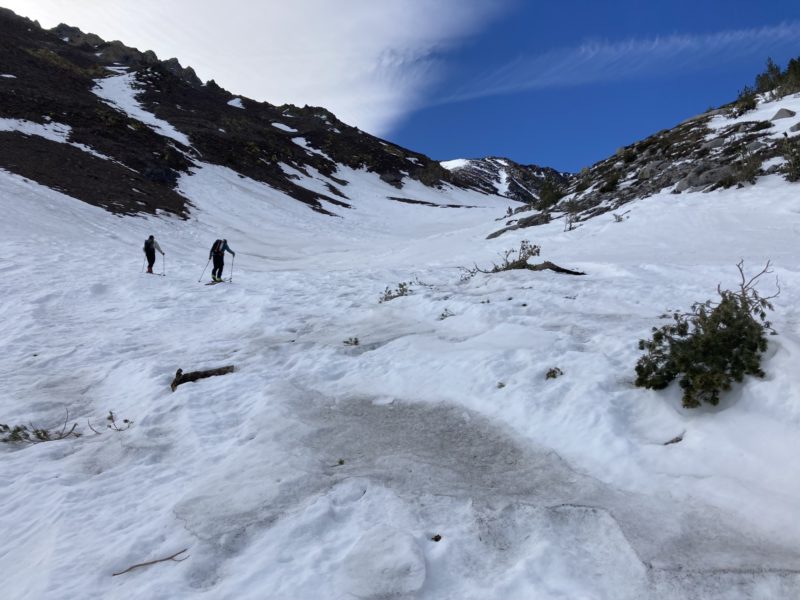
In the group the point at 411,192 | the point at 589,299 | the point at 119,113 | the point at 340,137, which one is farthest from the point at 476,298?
the point at 340,137

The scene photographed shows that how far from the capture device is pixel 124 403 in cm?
719

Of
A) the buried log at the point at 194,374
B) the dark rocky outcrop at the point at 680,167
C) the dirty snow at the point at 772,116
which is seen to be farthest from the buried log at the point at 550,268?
the dirty snow at the point at 772,116

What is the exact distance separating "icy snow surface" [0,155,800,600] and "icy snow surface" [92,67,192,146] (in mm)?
42521

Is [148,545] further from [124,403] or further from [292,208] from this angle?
[292,208]

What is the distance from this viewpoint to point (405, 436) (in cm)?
562

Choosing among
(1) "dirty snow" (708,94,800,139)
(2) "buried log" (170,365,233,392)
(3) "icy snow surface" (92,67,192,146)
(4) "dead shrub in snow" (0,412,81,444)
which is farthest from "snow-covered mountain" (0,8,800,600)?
(3) "icy snow surface" (92,67,192,146)

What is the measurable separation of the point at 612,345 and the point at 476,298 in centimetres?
390

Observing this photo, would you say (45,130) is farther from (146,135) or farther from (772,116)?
(772,116)

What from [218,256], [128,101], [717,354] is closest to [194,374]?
[717,354]

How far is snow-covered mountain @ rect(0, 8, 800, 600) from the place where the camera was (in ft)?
11.6

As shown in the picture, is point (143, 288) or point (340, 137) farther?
point (340, 137)

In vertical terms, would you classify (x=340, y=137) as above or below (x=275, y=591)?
above

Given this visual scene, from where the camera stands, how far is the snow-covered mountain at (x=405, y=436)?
3541 mm

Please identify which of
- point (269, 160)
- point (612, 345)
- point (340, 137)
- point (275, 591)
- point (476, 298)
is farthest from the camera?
point (340, 137)
